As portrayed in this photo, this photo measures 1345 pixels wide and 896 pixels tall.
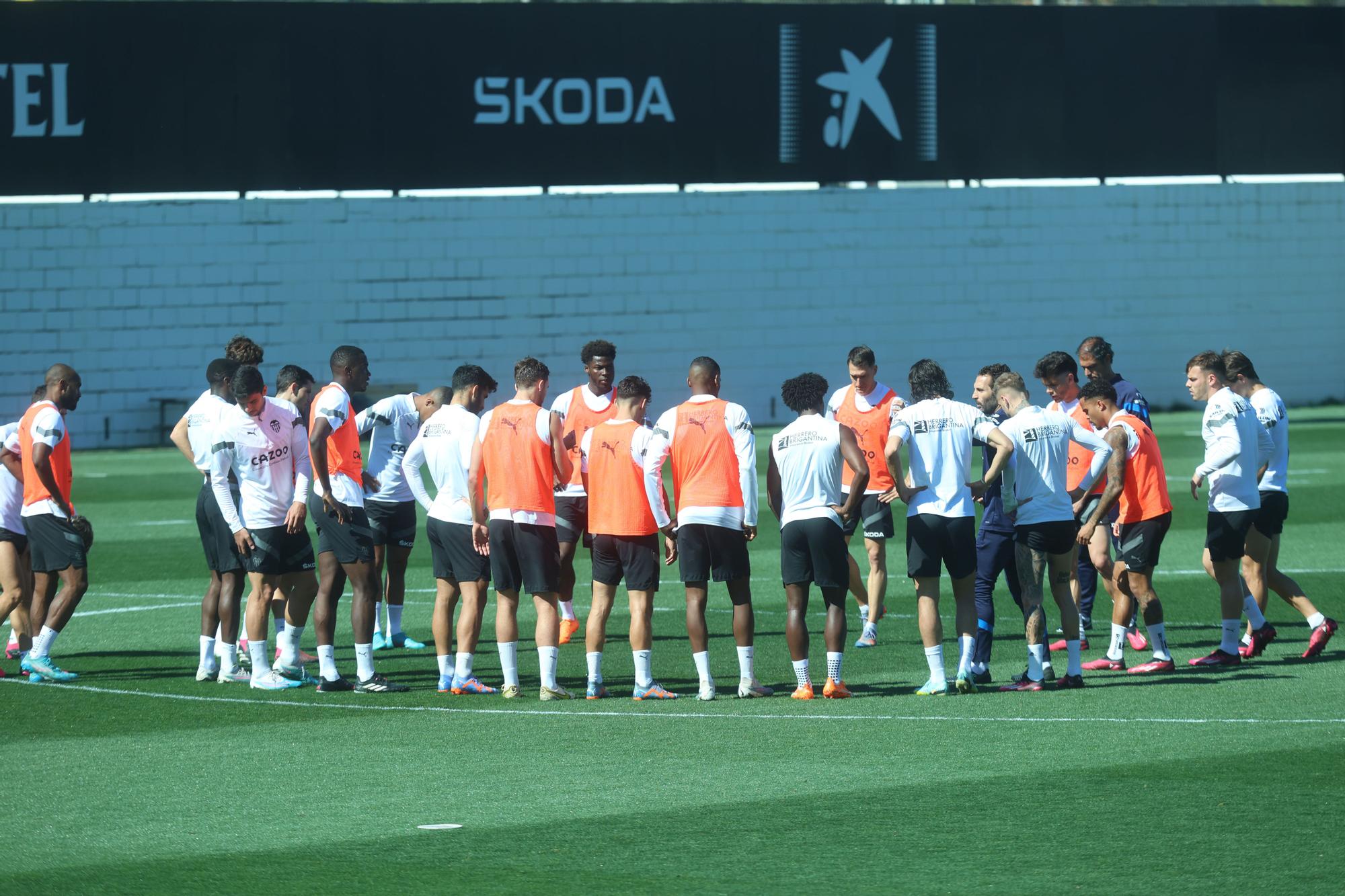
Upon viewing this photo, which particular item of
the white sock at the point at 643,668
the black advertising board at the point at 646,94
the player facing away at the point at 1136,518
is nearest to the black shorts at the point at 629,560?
the white sock at the point at 643,668

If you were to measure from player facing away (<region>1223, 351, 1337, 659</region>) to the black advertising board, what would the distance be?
22.5 meters

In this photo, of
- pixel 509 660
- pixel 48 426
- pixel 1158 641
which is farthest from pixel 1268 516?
pixel 48 426

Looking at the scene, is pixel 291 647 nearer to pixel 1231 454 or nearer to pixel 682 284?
pixel 1231 454

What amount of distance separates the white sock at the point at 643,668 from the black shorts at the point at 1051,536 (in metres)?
2.37

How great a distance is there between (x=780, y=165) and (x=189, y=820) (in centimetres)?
2767

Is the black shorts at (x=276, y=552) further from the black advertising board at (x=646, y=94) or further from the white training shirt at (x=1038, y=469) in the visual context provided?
the black advertising board at (x=646, y=94)

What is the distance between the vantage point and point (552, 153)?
33.0 meters

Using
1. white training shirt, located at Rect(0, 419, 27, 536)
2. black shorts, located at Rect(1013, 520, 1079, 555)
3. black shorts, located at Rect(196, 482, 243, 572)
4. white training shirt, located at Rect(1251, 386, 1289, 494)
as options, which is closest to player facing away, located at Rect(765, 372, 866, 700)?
black shorts, located at Rect(1013, 520, 1079, 555)

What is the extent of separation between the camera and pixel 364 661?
35.9 ft

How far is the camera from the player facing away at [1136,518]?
36.4 feet

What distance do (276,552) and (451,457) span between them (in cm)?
124

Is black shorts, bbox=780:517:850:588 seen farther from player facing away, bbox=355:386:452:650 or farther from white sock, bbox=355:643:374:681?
player facing away, bbox=355:386:452:650

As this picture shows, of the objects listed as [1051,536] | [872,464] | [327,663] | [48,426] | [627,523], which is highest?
[48,426]

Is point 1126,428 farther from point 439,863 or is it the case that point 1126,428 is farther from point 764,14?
point 764,14
